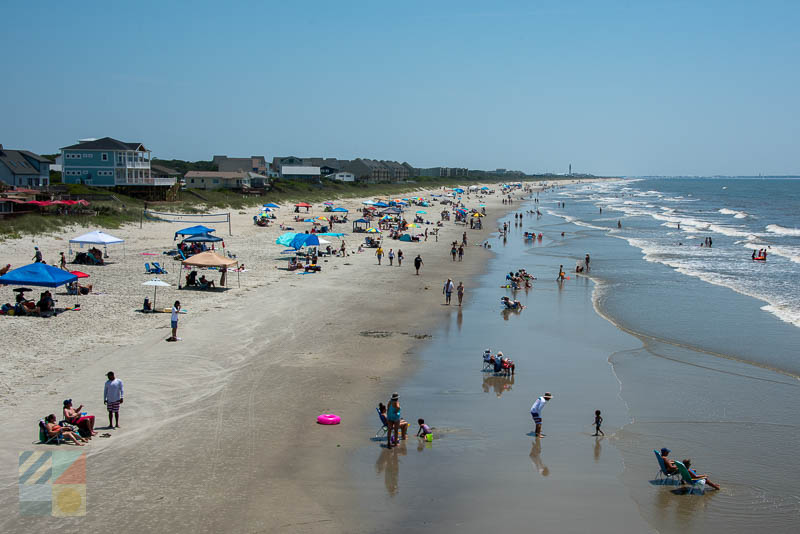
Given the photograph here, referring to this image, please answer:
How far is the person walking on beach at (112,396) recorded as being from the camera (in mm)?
11547

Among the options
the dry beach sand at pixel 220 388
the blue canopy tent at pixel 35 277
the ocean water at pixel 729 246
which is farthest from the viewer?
the ocean water at pixel 729 246

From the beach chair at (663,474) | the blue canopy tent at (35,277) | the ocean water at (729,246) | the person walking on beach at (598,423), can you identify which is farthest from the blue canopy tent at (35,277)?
the ocean water at (729,246)

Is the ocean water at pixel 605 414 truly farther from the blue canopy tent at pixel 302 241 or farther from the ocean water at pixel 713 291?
the blue canopy tent at pixel 302 241

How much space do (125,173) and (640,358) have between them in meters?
55.8

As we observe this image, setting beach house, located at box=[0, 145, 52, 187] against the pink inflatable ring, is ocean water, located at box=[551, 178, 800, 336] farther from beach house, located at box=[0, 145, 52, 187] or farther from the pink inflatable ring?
beach house, located at box=[0, 145, 52, 187]

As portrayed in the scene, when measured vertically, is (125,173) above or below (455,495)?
above

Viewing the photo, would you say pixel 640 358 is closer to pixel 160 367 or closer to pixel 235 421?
pixel 235 421

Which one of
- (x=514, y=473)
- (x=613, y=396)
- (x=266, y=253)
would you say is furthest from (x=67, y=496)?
(x=266, y=253)

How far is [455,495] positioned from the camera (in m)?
10.3

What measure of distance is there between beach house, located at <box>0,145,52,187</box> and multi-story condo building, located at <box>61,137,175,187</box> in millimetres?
3358

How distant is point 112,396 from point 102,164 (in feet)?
184

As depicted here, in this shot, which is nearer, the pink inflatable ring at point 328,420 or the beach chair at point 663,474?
the beach chair at point 663,474

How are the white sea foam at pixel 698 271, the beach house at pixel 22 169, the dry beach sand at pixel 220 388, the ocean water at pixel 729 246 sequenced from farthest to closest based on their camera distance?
the beach house at pixel 22 169 → the ocean water at pixel 729 246 → the white sea foam at pixel 698 271 → the dry beach sand at pixel 220 388

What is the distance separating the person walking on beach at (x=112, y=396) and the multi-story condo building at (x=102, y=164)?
54.0m
